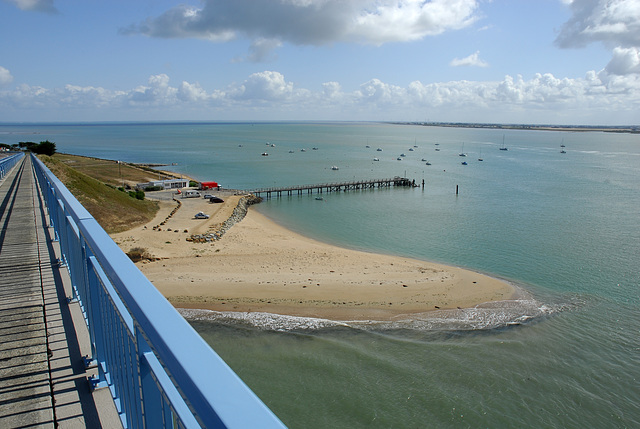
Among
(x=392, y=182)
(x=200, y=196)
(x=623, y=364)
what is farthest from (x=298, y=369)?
(x=392, y=182)

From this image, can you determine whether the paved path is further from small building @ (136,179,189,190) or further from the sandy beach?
small building @ (136,179,189,190)

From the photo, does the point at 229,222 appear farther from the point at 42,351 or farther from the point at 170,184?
the point at 42,351

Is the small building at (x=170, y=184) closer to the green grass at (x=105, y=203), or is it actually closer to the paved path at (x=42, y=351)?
the green grass at (x=105, y=203)

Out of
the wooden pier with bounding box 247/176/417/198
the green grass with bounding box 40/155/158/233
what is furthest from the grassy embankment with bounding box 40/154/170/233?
the wooden pier with bounding box 247/176/417/198

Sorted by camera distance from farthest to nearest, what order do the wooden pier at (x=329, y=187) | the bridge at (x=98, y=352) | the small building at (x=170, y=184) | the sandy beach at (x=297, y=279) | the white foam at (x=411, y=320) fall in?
1. the wooden pier at (x=329, y=187)
2. the small building at (x=170, y=184)
3. the sandy beach at (x=297, y=279)
4. the white foam at (x=411, y=320)
5. the bridge at (x=98, y=352)

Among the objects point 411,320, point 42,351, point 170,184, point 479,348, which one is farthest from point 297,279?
point 170,184

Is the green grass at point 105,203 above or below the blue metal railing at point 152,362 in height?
below

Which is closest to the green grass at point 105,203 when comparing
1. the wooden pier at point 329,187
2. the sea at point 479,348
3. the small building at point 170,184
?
the small building at point 170,184
